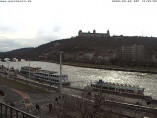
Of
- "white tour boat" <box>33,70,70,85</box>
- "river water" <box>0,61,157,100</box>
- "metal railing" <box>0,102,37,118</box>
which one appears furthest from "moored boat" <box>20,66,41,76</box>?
"metal railing" <box>0,102,37,118</box>

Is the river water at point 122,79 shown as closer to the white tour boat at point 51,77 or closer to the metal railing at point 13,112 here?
the white tour boat at point 51,77

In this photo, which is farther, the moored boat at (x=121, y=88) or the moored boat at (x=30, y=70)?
the moored boat at (x=30, y=70)

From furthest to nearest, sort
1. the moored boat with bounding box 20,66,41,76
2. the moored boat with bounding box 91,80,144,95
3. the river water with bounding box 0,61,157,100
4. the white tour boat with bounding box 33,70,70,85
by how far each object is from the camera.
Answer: the moored boat with bounding box 20,66,41,76, the white tour boat with bounding box 33,70,70,85, the river water with bounding box 0,61,157,100, the moored boat with bounding box 91,80,144,95

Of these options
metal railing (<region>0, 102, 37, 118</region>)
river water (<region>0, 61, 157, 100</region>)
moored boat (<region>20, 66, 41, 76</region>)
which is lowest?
river water (<region>0, 61, 157, 100</region>)

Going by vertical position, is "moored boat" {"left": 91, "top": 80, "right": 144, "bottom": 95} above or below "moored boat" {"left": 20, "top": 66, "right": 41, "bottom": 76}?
below

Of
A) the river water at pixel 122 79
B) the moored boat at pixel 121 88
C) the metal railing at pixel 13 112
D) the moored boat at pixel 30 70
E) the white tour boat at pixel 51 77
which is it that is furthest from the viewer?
the moored boat at pixel 30 70

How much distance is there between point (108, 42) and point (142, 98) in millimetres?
141854

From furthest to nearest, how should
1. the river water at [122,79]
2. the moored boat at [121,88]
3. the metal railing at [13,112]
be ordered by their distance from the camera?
the river water at [122,79] → the moored boat at [121,88] → the metal railing at [13,112]

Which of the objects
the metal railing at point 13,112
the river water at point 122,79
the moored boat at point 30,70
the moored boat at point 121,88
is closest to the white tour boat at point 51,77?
the river water at point 122,79

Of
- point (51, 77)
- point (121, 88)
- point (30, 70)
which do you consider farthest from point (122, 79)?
point (30, 70)

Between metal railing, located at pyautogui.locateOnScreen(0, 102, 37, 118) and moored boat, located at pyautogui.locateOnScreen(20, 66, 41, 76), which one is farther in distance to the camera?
moored boat, located at pyautogui.locateOnScreen(20, 66, 41, 76)

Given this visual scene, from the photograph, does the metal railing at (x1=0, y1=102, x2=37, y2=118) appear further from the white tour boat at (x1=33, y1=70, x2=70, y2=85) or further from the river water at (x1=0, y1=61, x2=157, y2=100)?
the white tour boat at (x1=33, y1=70, x2=70, y2=85)

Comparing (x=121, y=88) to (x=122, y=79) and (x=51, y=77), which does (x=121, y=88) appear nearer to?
(x=51, y=77)

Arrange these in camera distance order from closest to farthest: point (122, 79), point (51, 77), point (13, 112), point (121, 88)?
point (13, 112)
point (121, 88)
point (51, 77)
point (122, 79)
